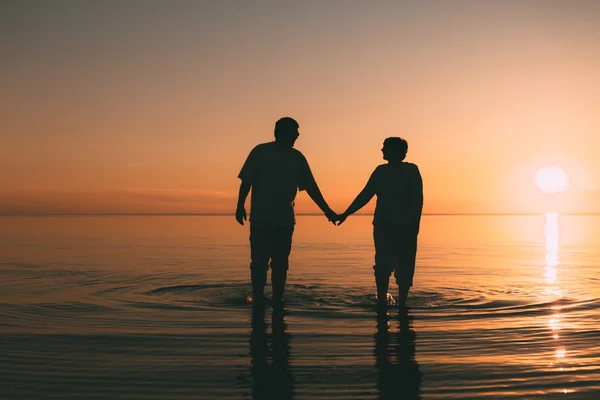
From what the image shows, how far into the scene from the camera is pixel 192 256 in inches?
769

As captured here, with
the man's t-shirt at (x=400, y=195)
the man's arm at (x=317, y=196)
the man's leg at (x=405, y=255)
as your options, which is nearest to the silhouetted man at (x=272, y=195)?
the man's arm at (x=317, y=196)

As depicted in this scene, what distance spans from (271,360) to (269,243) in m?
3.38

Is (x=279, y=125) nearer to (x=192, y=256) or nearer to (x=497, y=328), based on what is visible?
(x=497, y=328)

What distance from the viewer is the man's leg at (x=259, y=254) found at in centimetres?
843

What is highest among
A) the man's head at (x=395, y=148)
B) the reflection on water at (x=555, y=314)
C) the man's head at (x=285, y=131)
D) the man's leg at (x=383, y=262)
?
the man's head at (x=285, y=131)

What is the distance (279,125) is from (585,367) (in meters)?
4.75

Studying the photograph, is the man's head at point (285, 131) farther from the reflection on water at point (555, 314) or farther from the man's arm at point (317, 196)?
the reflection on water at point (555, 314)

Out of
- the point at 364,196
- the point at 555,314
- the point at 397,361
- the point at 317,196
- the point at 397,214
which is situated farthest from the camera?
the point at 364,196

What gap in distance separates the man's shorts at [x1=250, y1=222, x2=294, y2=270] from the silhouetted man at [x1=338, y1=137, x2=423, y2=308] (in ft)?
4.08

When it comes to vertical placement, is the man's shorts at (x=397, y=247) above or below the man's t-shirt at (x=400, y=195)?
below

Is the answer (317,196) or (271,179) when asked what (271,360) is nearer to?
(271,179)

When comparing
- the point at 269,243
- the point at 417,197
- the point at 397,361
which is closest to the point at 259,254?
the point at 269,243

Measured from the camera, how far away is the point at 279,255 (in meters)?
8.54

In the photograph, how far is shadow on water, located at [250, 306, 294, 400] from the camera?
425cm
